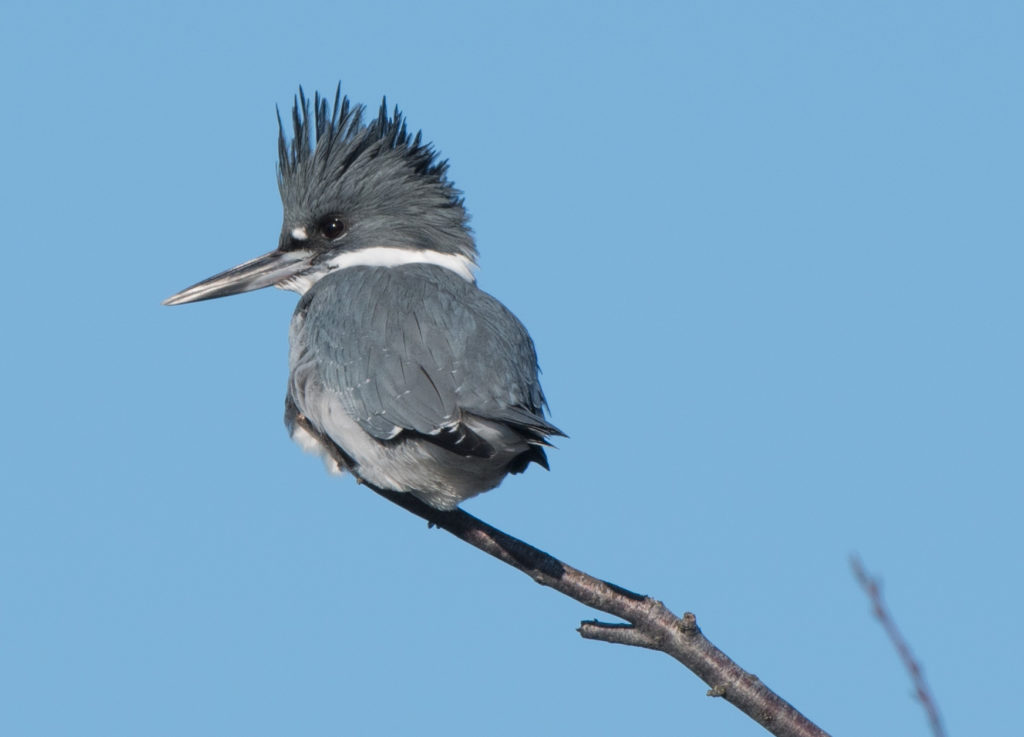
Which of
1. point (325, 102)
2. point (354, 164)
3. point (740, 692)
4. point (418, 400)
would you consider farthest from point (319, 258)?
point (740, 692)

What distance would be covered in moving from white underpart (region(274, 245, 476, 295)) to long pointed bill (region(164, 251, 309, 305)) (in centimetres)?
3

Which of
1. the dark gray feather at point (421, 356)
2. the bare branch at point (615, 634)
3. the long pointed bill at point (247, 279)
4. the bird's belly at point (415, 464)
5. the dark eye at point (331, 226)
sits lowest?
the bare branch at point (615, 634)

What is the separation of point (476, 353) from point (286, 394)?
656 mm

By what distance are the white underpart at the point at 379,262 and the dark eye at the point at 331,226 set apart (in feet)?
0.31

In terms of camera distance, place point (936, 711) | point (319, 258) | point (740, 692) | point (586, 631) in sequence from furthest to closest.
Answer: point (319, 258) < point (586, 631) < point (740, 692) < point (936, 711)

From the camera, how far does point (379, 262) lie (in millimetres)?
4051

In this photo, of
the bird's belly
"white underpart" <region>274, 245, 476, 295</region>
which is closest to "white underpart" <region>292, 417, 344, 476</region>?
the bird's belly

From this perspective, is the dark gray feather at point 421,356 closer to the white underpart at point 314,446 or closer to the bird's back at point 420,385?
the bird's back at point 420,385

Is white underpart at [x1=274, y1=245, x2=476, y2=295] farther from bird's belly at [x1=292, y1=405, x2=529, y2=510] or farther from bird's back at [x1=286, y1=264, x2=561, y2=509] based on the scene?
bird's belly at [x1=292, y1=405, x2=529, y2=510]

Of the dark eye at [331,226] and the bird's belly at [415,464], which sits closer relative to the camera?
the bird's belly at [415,464]

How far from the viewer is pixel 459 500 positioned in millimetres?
3330

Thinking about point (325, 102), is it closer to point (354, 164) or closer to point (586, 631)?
point (354, 164)

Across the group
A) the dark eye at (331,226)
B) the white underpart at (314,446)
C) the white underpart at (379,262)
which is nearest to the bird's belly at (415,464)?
the white underpart at (314,446)

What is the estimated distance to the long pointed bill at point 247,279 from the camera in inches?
162
